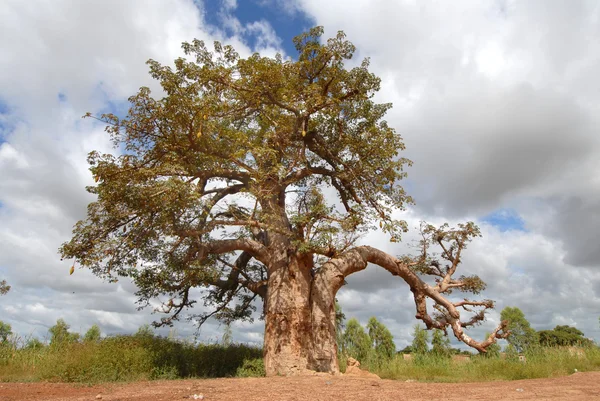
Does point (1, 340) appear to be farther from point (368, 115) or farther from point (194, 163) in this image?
point (368, 115)

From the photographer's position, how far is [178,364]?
1020 cm

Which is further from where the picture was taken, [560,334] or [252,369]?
[560,334]

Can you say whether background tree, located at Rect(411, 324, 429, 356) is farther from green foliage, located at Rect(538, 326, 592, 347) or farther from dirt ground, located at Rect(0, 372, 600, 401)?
green foliage, located at Rect(538, 326, 592, 347)

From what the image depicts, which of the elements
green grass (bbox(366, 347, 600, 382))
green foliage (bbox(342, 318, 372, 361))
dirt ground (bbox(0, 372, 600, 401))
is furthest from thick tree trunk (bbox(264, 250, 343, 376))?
green foliage (bbox(342, 318, 372, 361))

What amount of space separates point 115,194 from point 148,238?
124 cm

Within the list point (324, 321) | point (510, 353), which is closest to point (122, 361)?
point (324, 321)

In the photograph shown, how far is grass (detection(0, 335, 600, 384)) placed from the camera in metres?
8.80

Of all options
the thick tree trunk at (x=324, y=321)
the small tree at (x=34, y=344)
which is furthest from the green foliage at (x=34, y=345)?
the thick tree trunk at (x=324, y=321)

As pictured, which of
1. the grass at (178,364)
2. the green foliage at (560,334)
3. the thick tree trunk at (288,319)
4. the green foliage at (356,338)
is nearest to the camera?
the grass at (178,364)

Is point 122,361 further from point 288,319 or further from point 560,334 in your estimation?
point 560,334

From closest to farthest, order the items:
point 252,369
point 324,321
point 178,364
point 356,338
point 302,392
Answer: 1. point 302,392
2. point 178,364
3. point 324,321
4. point 252,369
5. point 356,338

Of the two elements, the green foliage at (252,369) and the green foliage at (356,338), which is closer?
the green foliage at (252,369)

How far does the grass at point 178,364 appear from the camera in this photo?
28.9 feet

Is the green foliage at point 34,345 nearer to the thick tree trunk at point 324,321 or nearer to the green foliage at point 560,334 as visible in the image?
the thick tree trunk at point 324,321
